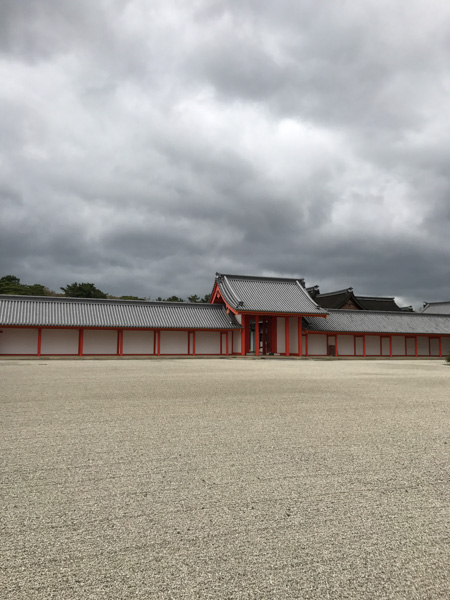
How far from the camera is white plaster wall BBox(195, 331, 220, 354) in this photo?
32062 mm

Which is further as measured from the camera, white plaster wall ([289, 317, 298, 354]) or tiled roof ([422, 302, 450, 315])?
tiled roof ([422, 302, 450, 315])

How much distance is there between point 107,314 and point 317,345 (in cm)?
1547

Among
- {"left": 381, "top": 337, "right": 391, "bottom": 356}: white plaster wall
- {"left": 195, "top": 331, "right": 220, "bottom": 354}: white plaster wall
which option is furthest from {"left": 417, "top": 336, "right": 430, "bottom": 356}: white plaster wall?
{"left": 195, "top": 331, "right": 220, "bottom": 354}: white plaster wall

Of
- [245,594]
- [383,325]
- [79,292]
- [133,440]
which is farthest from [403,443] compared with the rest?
[79,292]

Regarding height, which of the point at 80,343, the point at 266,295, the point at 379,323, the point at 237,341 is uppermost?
the point at 266,295

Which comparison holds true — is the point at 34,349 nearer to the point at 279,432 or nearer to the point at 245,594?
the point at 279,432

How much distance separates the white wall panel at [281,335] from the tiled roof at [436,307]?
2274 cm

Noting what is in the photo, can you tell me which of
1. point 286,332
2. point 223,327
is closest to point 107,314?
point 223,327

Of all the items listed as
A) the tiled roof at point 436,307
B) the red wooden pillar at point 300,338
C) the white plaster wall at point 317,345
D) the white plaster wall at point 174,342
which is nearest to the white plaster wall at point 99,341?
the white plaster wall at point 174,342

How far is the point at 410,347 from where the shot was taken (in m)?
36.8

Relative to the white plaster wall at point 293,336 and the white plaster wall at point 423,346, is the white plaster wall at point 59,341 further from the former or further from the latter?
the white plaster wall at point 423,346

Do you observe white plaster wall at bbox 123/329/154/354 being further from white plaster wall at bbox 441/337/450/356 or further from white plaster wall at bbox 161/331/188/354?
white plaster wall at bbox 441/337/450/356

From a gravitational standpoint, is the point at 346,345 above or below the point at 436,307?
below

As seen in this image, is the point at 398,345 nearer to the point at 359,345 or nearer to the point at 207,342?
the point at 359,345
